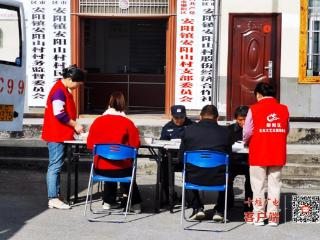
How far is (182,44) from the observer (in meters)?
13.5

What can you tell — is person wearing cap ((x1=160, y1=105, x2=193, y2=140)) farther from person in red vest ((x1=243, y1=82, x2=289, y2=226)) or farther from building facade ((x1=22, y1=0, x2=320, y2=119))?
building facade ((x1=22, y1=0, x2=320, y2=119))

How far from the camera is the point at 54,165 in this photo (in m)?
8.32

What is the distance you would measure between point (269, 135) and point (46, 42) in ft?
24.2

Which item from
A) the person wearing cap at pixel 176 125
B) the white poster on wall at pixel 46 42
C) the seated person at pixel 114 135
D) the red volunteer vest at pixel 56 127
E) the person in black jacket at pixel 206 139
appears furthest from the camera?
the white poster on wall at pixel 46 42

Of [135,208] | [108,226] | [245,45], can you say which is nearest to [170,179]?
[135,208]

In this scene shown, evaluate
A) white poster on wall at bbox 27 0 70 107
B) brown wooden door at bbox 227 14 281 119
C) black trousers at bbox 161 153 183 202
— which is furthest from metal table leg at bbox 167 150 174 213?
white poster on wall at bbox 27 0 70 107

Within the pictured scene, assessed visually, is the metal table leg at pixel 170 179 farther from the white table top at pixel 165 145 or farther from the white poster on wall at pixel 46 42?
the white poster on wall at pixel 46 42

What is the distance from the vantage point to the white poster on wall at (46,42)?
13656 mm

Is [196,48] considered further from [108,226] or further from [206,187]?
[108,226]

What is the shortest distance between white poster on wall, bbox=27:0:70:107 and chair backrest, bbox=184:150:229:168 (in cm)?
679

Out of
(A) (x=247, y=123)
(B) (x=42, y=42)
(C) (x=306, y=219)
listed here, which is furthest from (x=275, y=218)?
(B) (x=42, y=42)

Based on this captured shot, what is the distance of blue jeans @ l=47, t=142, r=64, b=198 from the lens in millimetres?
8281

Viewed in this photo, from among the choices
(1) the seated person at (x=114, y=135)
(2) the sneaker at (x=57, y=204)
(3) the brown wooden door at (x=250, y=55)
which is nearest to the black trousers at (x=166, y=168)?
(1) the seated person at (x=114, y=135)

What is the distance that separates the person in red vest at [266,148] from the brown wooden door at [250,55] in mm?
6138
